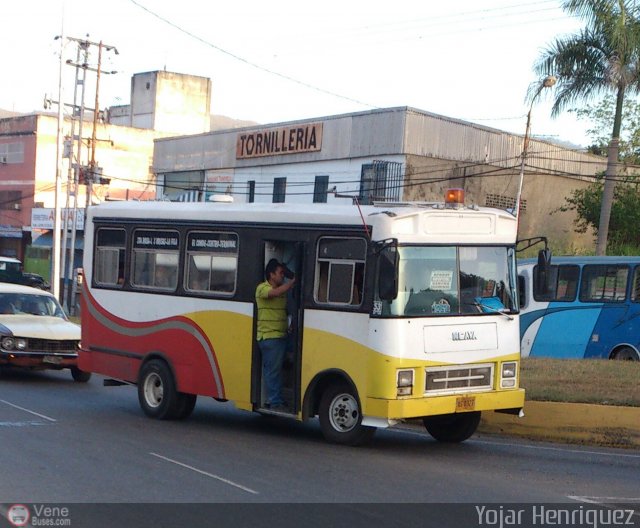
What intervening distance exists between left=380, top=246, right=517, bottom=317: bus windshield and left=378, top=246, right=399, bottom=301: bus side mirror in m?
0.22

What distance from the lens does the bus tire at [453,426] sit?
39.7ft

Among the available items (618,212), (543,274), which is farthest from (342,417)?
(618,212)

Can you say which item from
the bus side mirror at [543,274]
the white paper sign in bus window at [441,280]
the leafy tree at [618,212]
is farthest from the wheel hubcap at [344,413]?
the leafy tree at [618,212]

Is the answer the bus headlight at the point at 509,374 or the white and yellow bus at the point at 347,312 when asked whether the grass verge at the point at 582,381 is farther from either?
the white and yellow bus at the point at 347,312

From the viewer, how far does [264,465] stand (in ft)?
33.4

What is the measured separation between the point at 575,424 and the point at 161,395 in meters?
5.52

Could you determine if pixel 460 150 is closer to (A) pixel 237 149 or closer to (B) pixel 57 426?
(A) pixel 237 149

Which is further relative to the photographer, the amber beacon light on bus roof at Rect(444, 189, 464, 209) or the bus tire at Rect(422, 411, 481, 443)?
the bus tire at Rect(422, 411, 481, 443)

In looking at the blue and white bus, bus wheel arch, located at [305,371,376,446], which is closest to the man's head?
bus wheel arch, located at [305,371,376,446]

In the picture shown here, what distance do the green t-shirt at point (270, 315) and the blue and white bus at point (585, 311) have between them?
10791 mm

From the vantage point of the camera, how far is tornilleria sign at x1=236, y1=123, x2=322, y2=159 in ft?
134

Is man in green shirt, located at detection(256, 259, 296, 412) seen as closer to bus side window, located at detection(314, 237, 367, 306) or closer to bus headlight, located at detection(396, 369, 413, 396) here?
bus side window, located at detection(314, 237, 367, 306)

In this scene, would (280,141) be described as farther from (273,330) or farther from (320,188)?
(273,330)

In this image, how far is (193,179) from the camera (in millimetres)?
49281
